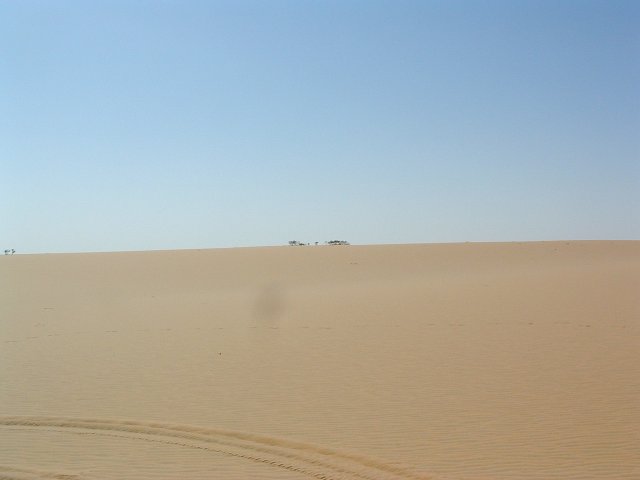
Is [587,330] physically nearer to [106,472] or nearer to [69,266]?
[106,472]

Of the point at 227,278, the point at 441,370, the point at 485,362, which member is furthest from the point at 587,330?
the point at 227,278

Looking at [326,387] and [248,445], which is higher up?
[326,387]

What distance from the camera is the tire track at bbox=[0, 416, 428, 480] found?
6.62m

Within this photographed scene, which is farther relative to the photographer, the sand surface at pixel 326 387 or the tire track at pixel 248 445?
the sand surface at pixel 326 387

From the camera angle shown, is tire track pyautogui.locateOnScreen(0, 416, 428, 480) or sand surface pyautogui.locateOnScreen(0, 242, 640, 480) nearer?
tire track pyautogui.locateOnScreen(0, 416, 428, 480)

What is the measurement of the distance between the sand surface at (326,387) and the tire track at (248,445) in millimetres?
32

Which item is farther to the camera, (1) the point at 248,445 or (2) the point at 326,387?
(2) the point at 326,387

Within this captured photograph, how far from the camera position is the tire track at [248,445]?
662cm

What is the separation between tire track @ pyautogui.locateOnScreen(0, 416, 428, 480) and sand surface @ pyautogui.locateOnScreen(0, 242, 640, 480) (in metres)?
0.03

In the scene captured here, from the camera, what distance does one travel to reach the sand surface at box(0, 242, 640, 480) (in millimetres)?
7016

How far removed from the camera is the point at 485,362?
1178cm

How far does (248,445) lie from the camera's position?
24.6 ft

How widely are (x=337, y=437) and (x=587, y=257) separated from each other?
43.4m

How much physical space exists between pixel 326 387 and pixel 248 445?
3002mm
